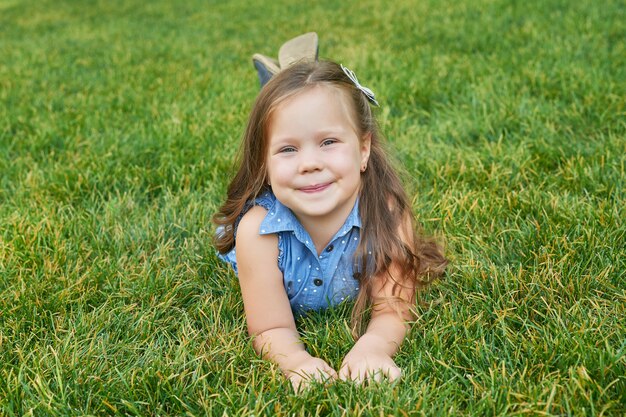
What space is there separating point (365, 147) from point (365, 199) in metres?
0.18

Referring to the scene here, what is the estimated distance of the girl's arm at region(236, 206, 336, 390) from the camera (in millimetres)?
2078

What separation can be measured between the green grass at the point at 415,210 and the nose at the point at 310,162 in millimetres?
512

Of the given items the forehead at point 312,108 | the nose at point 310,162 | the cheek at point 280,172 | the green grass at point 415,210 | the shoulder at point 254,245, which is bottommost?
the green grass at point 415,210

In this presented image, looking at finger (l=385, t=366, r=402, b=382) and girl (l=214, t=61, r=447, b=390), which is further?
girl (l=214, t=61, r=447, b=390)

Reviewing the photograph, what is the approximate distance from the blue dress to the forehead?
30 cm

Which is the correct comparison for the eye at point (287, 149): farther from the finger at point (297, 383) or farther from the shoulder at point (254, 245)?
the finger at point (297, 383)

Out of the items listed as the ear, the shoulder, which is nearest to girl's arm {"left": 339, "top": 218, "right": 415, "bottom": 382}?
the ear

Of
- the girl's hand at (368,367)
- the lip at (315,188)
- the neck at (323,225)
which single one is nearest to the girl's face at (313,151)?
the lip at (315,188)

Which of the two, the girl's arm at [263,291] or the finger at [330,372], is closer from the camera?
the finger at [330,372]

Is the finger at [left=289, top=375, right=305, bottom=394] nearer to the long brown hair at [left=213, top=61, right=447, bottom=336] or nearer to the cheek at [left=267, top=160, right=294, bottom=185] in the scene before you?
the long brown hair at [left=213, top=61, right=447, bottom=336]

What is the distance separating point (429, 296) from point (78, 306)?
1.19m

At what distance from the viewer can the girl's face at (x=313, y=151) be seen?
2.02 metres

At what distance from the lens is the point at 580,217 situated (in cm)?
252

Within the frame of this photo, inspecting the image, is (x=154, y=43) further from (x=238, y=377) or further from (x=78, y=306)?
(x=238, y=377)
